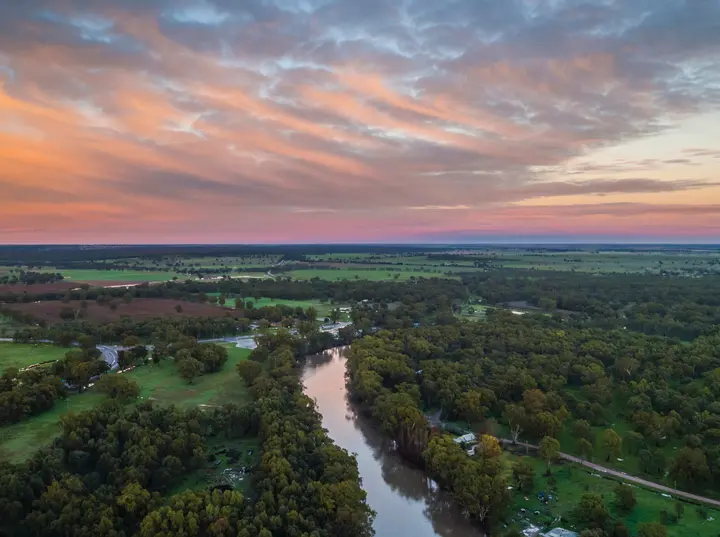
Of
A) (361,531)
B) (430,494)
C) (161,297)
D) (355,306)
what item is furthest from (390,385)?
(161,297)

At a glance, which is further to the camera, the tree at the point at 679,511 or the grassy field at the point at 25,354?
the grassy field at the point at 25,354

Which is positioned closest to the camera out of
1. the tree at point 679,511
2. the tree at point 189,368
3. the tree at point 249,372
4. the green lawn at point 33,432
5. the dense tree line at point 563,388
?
the tree at point 679,511

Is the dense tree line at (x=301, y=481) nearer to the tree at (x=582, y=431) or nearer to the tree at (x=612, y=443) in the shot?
the tree at (x=582, y=431)

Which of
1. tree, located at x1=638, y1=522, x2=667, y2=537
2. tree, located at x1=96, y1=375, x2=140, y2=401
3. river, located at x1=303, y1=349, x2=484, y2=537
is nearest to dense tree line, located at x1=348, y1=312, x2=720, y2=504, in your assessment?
river, located at x1=303, y1=349, x2=484, y2=537

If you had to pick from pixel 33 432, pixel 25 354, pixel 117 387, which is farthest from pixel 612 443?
pixel 25 354

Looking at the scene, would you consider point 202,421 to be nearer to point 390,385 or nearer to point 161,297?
point 390,385

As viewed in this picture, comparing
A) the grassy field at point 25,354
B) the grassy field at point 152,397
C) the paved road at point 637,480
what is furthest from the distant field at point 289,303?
the paved road at point 637,480

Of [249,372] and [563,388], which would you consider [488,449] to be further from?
[249,372]
